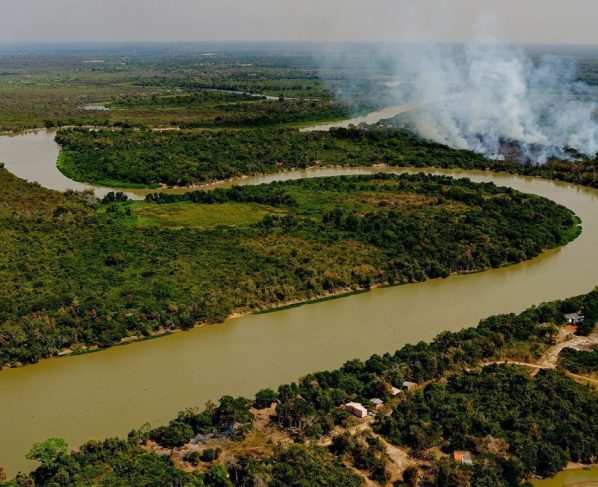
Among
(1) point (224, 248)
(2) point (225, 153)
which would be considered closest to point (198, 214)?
(1) point (224, 248)

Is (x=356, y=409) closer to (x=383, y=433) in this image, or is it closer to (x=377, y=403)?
(x=377, y=403)

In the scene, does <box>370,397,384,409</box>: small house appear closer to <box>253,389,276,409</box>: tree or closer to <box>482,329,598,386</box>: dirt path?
<box>253,389,276,409</box>: tree

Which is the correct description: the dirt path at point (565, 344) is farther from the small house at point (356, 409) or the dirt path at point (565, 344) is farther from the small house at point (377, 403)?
the small house at point (356, 409)

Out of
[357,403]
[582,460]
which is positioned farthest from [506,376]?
[357,403]

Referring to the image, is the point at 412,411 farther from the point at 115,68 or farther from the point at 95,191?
the point at 115,68

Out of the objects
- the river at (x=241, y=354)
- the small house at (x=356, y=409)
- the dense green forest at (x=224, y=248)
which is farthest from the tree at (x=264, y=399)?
the dense green forest at (x=224, y=248)
